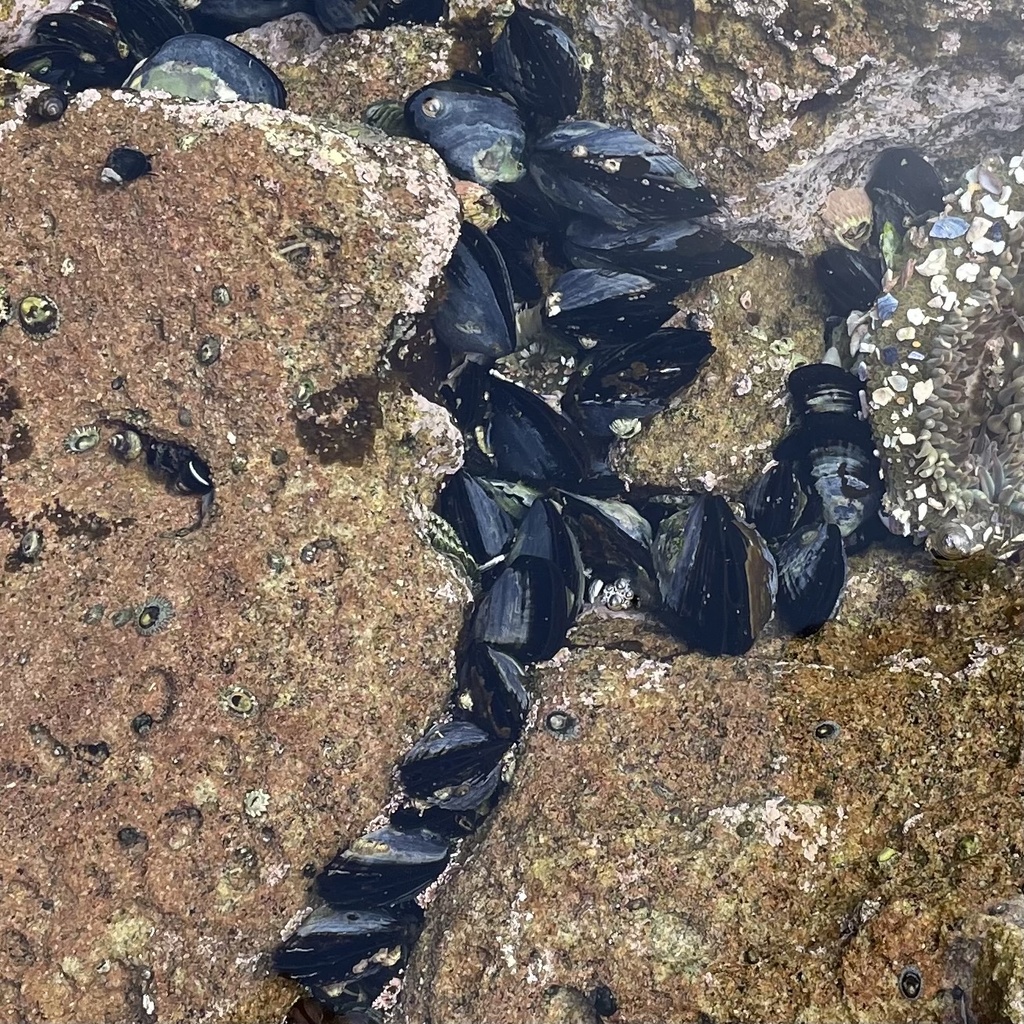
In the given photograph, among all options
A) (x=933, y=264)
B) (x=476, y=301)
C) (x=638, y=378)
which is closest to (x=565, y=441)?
(x=638, y=378)

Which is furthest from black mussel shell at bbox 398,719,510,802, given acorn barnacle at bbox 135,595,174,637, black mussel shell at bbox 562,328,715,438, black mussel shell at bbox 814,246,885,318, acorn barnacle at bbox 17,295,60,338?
black mussel shell at bbox 814,246,885,318

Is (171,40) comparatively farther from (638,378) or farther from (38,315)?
(638,378)

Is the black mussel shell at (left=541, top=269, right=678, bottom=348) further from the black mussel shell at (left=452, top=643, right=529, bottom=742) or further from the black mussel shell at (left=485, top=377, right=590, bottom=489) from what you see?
Answer: the black mussel shell at (left=452, top=643, right=529, bottom=742)

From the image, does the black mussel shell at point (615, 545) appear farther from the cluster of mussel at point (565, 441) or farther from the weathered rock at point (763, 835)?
the weathered rock at point (763, 835)

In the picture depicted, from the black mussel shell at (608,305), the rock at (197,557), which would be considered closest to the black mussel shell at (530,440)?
the black mussel shell at (608,305)

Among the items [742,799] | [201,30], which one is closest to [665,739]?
[742,799]

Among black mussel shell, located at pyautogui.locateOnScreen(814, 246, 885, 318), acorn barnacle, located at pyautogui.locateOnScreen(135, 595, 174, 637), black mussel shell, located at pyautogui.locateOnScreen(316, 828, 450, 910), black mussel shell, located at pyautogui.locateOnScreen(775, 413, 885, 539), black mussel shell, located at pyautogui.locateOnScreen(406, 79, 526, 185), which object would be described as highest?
black mussel shell, located at pyautogui.locateOnScreen(406, 79, 526, 185)
